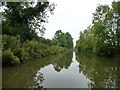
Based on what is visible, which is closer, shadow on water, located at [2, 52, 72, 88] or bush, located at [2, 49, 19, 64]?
shadow on water, located at [2, 52, 72, 88]

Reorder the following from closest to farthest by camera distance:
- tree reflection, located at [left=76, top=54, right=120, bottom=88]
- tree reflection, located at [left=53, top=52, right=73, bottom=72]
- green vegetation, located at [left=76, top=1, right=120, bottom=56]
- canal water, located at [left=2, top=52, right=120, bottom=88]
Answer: canal water, located at [left=2, top=52, right=120, bottom=88], tree reflection, located at [left=76, top=54, right=120, bottom=88], tree reflection, located at [left=53, top=52, right=73, bottom=72], green vegetation, located at [left=76, top=1, right=120, bottom=56]

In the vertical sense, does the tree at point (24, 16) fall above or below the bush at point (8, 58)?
above

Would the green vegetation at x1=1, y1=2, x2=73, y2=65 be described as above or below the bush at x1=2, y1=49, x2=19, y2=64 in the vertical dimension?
above

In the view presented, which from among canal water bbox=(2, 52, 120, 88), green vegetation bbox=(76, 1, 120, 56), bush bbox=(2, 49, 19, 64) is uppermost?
A: green vegetation bbox=(76, 1, 120, 56)

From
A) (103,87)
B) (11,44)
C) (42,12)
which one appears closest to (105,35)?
(42,12)

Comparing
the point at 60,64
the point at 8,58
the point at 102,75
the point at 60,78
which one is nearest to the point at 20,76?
the point at 60,78

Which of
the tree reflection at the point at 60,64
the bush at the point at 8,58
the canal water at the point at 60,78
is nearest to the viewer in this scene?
the canal water at the point at 60,78

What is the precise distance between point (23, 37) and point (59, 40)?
6557 cm

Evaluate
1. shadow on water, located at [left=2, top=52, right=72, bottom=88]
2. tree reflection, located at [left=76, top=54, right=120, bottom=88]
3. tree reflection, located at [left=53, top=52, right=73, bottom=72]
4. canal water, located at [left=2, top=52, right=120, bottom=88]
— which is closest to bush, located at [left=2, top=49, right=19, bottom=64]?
shadow on water, located at [left=2, top=52, right=72, bottom=88]

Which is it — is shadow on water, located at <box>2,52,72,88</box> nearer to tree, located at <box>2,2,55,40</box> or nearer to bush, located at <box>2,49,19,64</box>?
bush, located at <box>2,49,19,64</box>

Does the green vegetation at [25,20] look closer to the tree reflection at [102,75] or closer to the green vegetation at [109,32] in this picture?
the green vegetation at [109,32]

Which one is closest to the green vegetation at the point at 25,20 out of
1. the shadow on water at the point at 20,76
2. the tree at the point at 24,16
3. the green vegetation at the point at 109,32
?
the tree at the point at 24,16

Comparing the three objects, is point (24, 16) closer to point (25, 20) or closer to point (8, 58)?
point (25, 20)

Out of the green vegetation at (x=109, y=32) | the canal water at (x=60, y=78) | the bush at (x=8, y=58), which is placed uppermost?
the green vegetation at (x=109, y=32)
